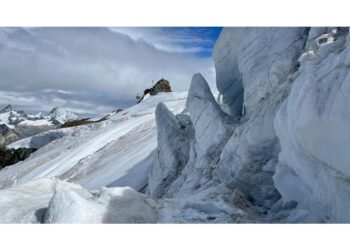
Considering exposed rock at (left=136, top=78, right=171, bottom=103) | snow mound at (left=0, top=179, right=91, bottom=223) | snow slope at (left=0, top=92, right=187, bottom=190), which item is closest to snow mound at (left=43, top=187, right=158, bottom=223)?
snow mound at (left=0, top=179, right=91, bottom=223)

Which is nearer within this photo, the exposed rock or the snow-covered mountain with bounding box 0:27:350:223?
the snow-covered mountain with bounding box 0:27:350:223

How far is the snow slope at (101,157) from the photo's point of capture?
57.8ft

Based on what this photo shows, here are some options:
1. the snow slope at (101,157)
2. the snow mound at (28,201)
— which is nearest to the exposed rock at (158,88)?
the snow slope at (101,157)

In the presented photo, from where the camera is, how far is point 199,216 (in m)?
6.89

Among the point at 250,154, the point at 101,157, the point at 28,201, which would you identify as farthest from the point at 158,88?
the point at 28,201

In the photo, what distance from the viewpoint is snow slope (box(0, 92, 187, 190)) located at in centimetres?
1762

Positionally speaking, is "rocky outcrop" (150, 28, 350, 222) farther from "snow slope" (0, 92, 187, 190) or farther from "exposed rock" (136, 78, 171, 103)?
"exposed rock" (136, 78, 171, 103)

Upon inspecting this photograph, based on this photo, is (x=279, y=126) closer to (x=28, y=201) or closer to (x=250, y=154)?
(x=250, y=154)

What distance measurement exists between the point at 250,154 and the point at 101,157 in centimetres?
1319

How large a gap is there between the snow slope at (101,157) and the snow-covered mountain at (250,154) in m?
0.69

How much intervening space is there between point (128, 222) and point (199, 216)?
124cm

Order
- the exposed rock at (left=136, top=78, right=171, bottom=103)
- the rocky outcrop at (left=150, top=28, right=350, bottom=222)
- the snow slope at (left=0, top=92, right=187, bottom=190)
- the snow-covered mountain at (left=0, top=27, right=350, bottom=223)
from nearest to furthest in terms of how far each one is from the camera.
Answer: the rocky outcrop at (left=150, top=28, right=350, bottom=222) < the snow-covered mountain at (left=0, top=27, right=350, bottom=223) < the snow slope at (left=0, top=92, right=187, bottom=190) < the exposed rock at (left=136, top=78, right=171, bottom=103)

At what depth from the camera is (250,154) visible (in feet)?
30.1

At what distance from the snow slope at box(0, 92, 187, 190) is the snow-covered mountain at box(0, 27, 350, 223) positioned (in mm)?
690
